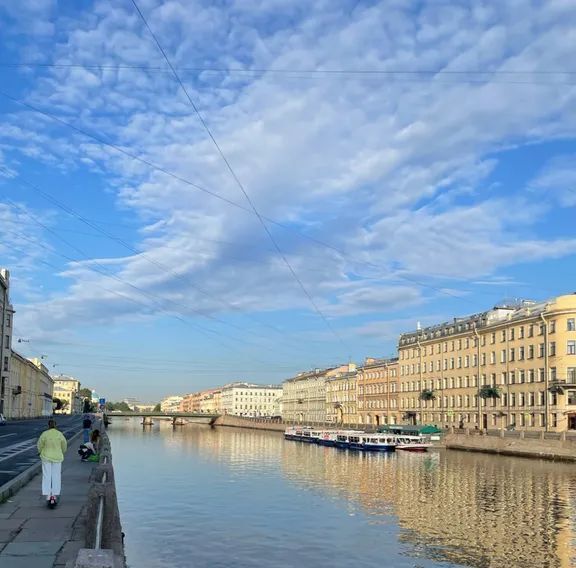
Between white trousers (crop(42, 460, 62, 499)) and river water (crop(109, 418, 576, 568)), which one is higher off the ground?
white trousers (crop(42, 460, 62, 499))

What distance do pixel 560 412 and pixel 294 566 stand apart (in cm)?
6469

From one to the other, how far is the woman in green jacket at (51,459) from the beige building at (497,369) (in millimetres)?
72029

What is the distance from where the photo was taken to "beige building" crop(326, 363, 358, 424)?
153375 millimetres

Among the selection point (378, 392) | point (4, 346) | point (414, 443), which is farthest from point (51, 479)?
point (378, 392)

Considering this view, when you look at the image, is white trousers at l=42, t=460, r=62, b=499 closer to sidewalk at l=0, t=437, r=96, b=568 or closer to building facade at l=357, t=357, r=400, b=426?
sidewalk at l=0, t=437, r=96, b=568

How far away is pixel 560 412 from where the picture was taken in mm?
79688

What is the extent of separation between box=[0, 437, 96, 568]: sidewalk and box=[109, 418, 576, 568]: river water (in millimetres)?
4786

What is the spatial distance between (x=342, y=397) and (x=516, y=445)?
86313mm

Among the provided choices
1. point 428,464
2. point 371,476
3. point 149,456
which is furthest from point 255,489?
point 149,456

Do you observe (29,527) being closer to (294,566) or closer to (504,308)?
(294,566)

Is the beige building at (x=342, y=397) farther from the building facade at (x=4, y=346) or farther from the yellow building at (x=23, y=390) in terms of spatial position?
the building facade at (x=4, y=346)

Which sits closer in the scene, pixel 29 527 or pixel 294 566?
pixel 29 527

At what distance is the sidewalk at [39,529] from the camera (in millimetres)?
12406

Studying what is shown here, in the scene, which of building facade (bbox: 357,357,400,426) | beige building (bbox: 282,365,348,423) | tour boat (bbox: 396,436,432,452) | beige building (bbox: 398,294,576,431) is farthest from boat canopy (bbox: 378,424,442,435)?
beige building (bbox: 282,365,348,423)
